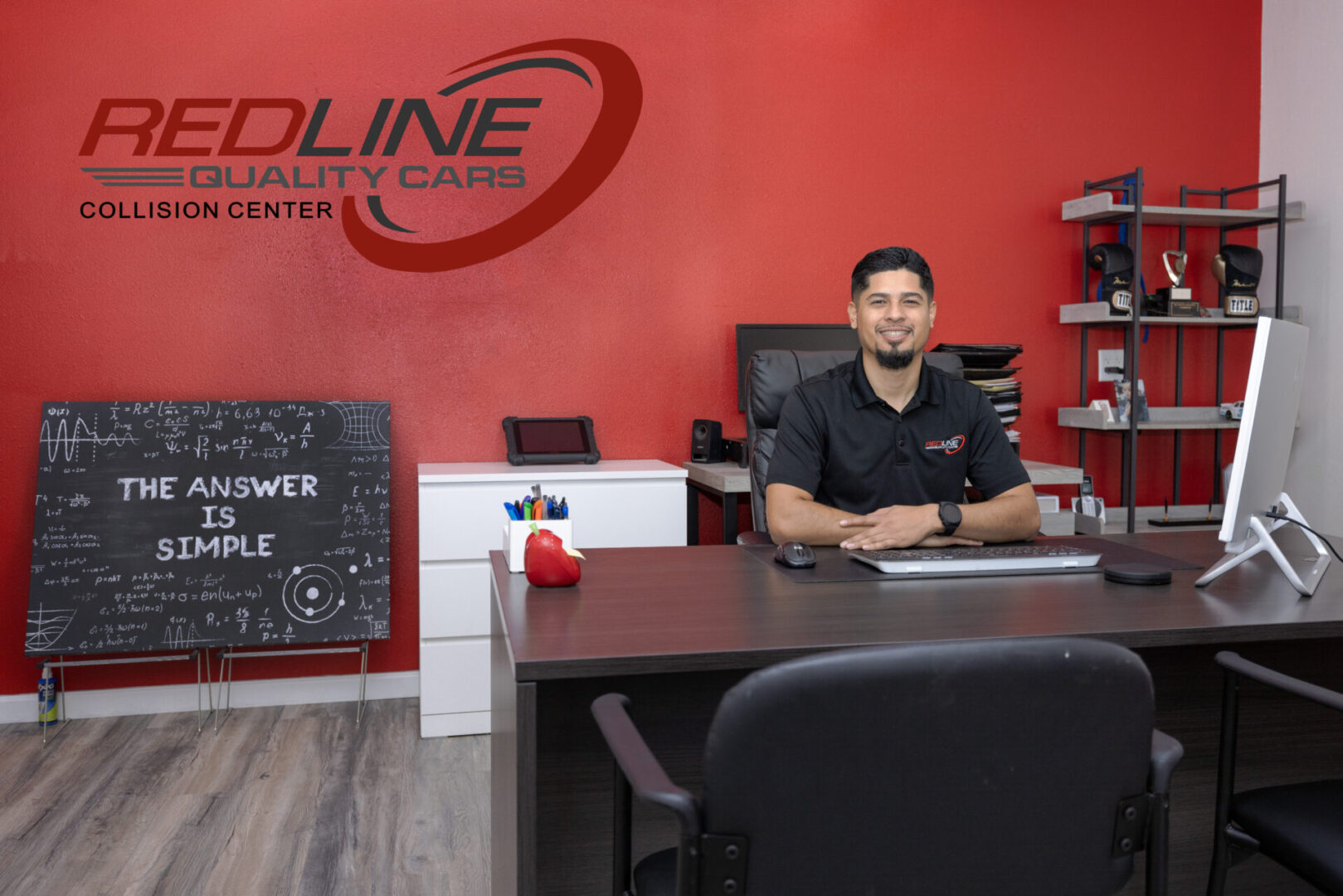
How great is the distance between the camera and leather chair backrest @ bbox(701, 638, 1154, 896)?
78 centimetres

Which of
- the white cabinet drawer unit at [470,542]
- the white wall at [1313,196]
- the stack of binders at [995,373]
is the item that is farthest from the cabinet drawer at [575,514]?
the white wall at [1313,196]

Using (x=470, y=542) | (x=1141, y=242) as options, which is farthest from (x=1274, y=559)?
(x=1141, y=242)

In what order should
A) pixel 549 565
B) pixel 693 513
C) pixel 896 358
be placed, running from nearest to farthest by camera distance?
pixel 549 565 < pixel 896 358 < pixel 693 513

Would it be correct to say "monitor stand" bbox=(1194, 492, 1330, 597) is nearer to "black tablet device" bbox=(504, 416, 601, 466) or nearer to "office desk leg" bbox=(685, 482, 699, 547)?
"office desk leg" bbox=(685, 482, 699, 547)

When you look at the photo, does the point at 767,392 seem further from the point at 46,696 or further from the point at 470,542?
Answer: the point at 46,696

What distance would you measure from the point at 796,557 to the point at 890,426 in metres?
0.71

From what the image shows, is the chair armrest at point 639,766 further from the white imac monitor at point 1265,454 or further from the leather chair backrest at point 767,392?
the leather chair backrest at point 767,392

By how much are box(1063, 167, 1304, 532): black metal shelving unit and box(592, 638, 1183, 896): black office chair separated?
305 cm

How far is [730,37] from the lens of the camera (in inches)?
142

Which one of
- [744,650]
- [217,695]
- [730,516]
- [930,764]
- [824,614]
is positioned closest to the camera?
[930,764]

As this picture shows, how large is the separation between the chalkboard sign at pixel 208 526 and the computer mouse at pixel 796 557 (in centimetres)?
193

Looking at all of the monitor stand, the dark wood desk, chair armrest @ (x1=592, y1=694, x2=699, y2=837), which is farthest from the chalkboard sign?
the monitor stand

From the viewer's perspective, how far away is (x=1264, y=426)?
158 cm

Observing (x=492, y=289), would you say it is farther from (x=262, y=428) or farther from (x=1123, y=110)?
(x=1123, y=110)
